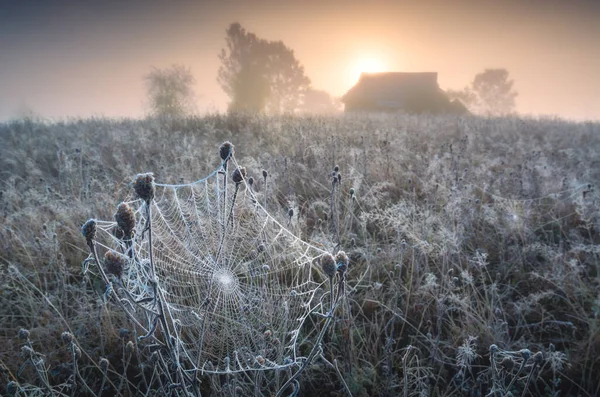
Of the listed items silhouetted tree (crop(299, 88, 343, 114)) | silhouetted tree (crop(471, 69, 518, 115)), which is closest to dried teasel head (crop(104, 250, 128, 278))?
silhouetted tree (crop(299, 88, 343, 114))

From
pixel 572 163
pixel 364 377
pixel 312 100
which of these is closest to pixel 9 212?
pixel 364 377

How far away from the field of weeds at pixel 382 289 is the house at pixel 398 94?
Answer: 2189cm

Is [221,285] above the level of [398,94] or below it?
below

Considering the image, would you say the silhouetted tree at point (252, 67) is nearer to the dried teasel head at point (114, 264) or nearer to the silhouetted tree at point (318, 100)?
the silhouetted tree at point (318, 100)

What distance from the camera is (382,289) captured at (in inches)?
94.0

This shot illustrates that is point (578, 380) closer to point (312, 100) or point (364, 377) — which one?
point (364, 377)

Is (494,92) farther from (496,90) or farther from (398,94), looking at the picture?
(398,94)

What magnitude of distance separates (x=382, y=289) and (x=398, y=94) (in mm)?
27398

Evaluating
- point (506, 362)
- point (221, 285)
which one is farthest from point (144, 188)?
point (506, 362)

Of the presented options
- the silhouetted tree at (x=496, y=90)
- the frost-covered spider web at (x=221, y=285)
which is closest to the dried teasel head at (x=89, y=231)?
the frost-covered spider web at (x=221, y=285)

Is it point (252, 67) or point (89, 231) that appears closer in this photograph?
point (89, 231)

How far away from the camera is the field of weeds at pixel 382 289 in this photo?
5.44 ft

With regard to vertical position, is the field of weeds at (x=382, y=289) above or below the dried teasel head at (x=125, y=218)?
below

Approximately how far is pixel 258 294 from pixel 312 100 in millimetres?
55425
